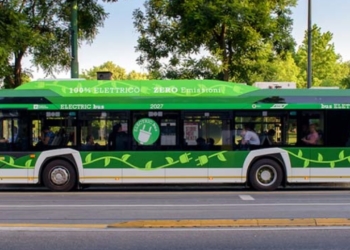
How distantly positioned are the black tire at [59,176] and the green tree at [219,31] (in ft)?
23.3

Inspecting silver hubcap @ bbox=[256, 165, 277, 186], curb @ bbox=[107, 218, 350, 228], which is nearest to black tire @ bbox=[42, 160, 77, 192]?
silver hubcap @ bbox=[256, 165, 277, 186]

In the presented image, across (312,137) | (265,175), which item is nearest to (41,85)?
(265,175)

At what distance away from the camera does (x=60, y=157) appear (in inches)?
615

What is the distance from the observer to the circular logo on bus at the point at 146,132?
15.6 m

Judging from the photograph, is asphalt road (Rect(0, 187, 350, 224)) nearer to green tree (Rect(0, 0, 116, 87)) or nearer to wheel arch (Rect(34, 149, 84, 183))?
wheel arch (Rect(34, 149, 84, 183))

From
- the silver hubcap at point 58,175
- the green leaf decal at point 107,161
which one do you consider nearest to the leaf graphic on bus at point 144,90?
the green leaf decal at point 107,161

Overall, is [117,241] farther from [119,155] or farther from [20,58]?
[20,58]

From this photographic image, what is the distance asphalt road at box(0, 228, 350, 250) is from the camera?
7781mm

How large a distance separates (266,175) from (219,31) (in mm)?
6866

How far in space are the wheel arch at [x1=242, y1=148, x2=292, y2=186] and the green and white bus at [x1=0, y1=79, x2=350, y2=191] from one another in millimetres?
28

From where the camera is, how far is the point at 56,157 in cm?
1560

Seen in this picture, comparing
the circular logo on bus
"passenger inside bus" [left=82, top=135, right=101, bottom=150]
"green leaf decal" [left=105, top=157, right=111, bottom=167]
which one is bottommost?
"green leaf decal" [left=105, top=157, right=111, bottom=167]

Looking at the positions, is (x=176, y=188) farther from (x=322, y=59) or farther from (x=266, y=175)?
(x=322, y=59)

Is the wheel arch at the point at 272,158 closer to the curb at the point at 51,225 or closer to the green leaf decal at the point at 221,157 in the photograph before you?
the green leaf decal at the point at 221,157
